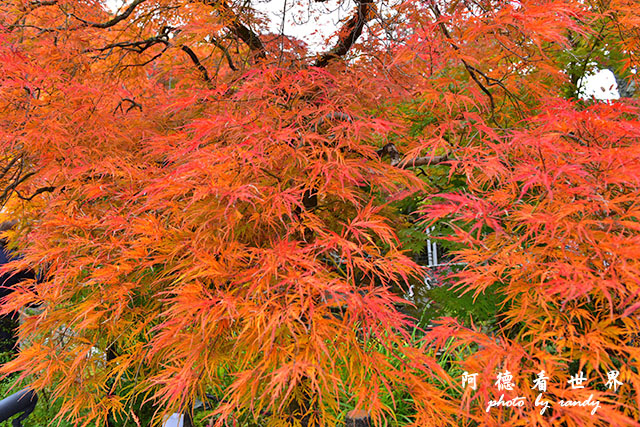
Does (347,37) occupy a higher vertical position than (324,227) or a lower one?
higher

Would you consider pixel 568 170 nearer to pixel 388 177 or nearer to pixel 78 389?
pixel 388 177

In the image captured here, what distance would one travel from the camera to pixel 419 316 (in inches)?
112

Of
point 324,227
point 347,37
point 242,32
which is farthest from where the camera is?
point 242,32

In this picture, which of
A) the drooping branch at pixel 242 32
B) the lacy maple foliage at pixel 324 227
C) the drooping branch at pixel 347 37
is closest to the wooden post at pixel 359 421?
the lacy maple foliage at pixel 324 227

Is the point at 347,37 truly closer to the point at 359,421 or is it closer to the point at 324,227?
the point at 324,227

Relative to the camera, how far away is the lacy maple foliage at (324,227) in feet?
4.14

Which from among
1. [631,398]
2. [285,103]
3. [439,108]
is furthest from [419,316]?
[285,103]

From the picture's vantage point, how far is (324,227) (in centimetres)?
164

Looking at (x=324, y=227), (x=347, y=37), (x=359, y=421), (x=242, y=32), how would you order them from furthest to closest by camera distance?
(x=242, y=32) < (x=347, y=37) < (x=359, y=421) < (x=324, y=227)

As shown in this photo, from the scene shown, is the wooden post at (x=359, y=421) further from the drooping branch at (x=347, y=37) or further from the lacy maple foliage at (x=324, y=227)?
the drooping branch at (x=347, y=37)

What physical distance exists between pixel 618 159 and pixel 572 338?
600 millimetres

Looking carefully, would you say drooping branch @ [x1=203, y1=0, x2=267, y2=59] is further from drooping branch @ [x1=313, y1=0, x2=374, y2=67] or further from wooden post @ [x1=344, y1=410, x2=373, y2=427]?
wooden post @ [x1=344, y1=410, x2=373, y2=427]

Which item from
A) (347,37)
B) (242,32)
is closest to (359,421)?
(347,37)

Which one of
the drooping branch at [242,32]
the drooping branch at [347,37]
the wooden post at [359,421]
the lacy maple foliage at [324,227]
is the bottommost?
the wooden post at [359,421]
